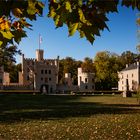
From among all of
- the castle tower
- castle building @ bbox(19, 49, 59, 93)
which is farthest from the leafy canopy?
the castle tower

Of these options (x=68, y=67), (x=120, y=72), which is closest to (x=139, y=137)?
(x=120, y=72)

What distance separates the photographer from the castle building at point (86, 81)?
11169 cm

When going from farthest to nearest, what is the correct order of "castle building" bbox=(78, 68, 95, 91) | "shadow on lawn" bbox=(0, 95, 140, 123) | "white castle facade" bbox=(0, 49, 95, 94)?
"castle building" bbox=(78, 68, 95, 91) < "white castle facade" bbox=(0, 49, 95, 94) < "shadow on lawn" bbox=(0, 95, 140, 123)

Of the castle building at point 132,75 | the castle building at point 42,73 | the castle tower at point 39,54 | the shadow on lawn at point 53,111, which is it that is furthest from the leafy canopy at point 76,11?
the castle building at point 132,75

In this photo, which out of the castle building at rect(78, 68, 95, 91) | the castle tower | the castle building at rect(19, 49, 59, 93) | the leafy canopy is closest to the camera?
the leafy canopy

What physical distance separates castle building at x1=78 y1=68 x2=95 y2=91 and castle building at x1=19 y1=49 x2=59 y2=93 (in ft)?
38.8

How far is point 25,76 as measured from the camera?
10588cm

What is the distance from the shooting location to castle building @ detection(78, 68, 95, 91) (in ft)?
366

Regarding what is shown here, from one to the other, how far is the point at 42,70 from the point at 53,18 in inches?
3848

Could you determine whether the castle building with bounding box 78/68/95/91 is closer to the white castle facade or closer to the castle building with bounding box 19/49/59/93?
the white castle facade

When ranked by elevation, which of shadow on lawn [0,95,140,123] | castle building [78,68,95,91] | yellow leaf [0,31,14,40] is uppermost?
castle building [78,68,95,91]

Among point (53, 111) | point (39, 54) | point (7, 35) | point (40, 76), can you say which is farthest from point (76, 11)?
point (39, 54)

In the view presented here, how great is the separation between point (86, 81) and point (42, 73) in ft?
55.0

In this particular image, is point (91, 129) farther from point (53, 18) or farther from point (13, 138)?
point (53, 18)
